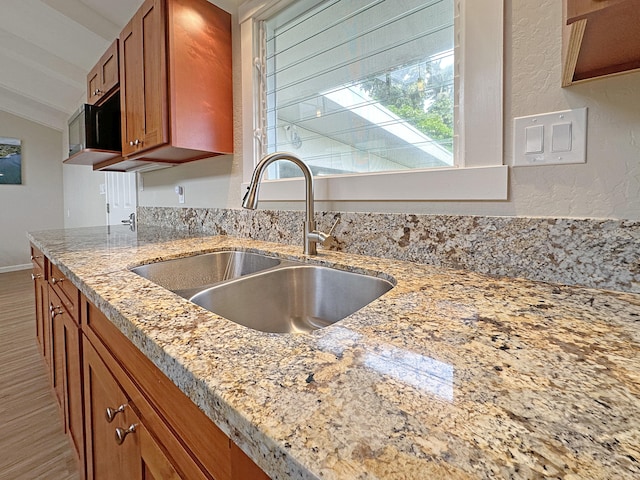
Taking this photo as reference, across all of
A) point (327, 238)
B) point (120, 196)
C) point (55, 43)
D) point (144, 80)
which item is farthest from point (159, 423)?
point (55, 43)

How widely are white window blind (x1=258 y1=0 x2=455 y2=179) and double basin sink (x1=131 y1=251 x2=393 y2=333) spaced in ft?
1.38

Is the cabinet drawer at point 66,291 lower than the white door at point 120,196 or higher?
lower

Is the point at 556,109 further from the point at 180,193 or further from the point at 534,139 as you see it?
the point at 180,193

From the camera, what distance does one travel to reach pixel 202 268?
1210mm

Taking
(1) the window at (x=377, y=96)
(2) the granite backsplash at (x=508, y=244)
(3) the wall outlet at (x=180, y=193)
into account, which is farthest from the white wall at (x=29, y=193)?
(2) the granite backsplash at (x=508, y=244)

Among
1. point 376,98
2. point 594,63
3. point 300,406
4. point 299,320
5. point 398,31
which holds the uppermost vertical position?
point 398,31

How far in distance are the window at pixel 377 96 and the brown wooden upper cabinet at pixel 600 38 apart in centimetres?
19

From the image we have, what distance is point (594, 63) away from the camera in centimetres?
59

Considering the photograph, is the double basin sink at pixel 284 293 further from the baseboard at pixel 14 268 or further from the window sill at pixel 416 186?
the baseboard at pixel 14 268

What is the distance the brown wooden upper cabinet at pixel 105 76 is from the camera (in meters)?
1.81

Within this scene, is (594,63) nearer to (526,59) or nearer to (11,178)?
(526,59)

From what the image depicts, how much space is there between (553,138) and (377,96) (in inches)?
23.0

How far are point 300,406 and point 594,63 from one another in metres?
0.78

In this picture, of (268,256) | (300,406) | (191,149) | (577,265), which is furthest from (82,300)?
(577,265)
